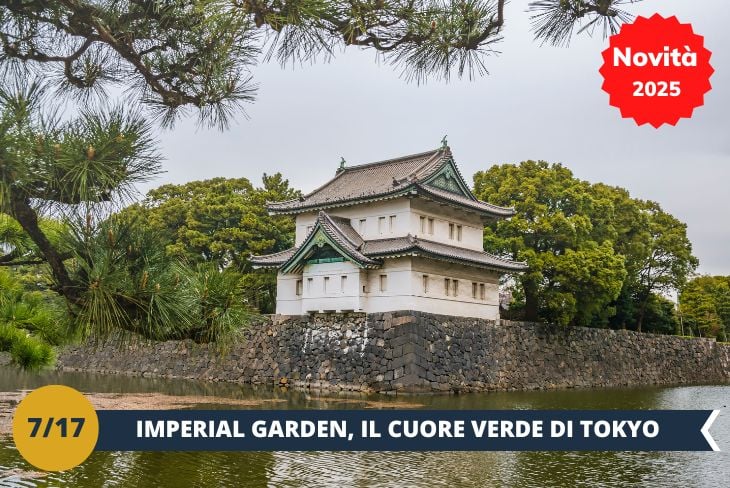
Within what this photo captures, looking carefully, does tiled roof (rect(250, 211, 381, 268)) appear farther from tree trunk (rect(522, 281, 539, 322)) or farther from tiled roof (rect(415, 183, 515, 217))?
tree trunk (rect(522, 281, 539, 322))

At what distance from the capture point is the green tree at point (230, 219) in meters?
28.6

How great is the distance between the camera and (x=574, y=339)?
26.2 m

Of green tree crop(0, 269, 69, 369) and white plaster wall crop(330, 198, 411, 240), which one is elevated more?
white plaster wall crop(330, 198, 411, 240)

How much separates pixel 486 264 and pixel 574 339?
6022 millimetres

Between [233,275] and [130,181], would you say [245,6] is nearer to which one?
[130,181]

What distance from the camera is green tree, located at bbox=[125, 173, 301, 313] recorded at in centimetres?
2859

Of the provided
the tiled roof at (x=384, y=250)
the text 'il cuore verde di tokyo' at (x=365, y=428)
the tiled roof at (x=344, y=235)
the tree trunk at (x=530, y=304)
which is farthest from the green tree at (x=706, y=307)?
the text 'il cuore verde di tokyo' at (x=365, y=428)

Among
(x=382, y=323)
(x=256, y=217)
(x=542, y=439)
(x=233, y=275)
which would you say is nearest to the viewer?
(x=233, y=275)

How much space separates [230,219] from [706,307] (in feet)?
87.3

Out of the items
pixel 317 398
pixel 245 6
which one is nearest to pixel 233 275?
pixel 245 6

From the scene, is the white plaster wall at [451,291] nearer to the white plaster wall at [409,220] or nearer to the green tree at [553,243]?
the white plaster wall at [409,220]

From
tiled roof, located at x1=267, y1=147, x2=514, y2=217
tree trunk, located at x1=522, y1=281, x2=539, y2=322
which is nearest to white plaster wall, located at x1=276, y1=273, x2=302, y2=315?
tiled roof, located at x1=267, y1=147, x2=514, y2=217

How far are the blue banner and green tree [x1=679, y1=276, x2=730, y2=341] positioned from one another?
34394 millimetres

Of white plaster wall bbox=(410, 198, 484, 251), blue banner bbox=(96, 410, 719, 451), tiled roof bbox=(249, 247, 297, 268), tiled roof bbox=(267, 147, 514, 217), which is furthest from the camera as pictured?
tiled roof bbox=(249, 247, 297, 268)
